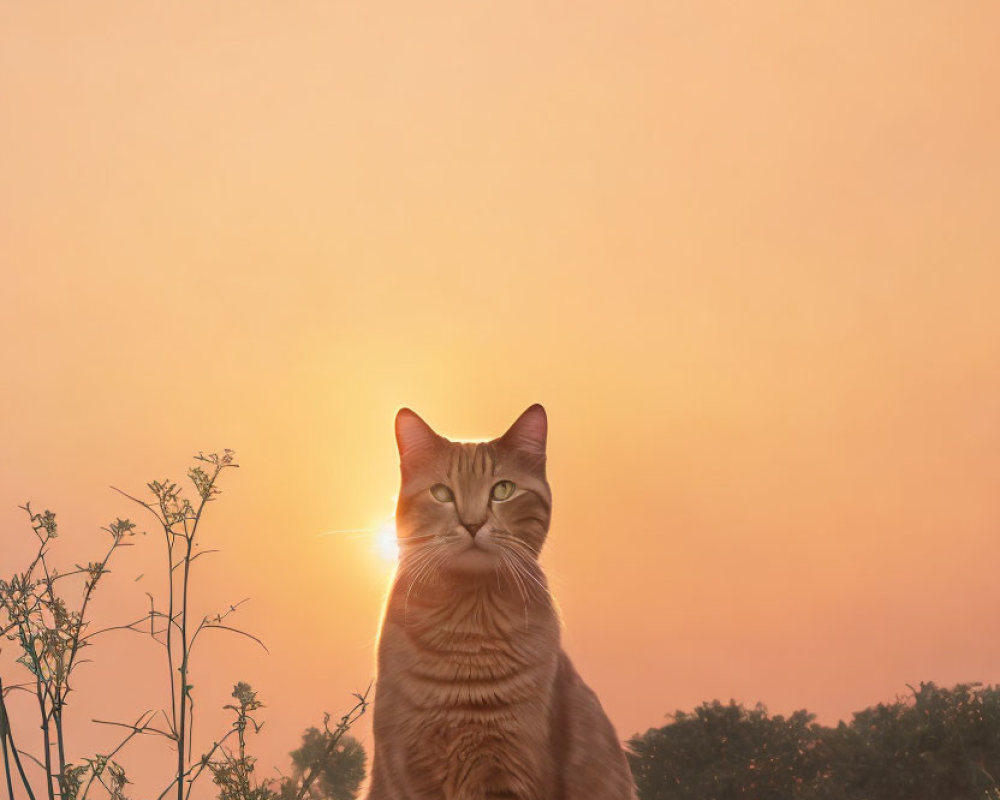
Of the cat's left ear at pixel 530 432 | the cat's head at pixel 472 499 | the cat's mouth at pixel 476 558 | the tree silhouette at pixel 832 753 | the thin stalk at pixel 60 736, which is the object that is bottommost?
the thin stalk at pixel 60 736

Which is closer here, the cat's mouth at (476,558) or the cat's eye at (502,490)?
the cat's mouth at (476,558)

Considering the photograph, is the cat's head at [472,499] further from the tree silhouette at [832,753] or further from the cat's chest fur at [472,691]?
the tree silhouette at [832,753]

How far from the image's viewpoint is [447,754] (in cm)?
570

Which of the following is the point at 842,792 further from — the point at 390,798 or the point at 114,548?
the point at 114,548

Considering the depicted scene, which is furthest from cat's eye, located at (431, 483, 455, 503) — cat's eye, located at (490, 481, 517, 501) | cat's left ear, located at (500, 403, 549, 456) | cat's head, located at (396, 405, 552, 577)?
cat's left ear, located at (500, 403, 549, 456)

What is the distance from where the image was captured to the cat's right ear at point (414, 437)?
6531 mm

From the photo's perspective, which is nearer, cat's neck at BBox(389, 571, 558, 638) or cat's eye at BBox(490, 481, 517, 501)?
cat's neck at BBox(389, 571, 558, 638)

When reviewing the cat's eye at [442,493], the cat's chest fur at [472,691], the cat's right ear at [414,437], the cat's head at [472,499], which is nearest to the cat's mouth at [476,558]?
the cat's head at [472,499]

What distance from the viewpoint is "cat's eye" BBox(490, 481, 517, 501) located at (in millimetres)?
6316

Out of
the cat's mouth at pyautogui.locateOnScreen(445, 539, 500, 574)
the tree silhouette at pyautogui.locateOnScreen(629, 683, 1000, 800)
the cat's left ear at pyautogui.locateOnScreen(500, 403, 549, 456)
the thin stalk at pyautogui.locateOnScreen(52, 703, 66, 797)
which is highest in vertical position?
the tree silhouette at pyautogui.locateOnScreen(629, 683, 1000, 800)

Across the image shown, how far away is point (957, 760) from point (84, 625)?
26.3 metres

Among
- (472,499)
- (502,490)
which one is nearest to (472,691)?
(472,499)

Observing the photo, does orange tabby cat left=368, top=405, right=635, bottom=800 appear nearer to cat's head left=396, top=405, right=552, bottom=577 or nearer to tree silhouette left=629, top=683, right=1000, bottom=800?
cat's head left=396, top=405, right=552, bottom=577

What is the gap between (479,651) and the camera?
5961 millimetres
